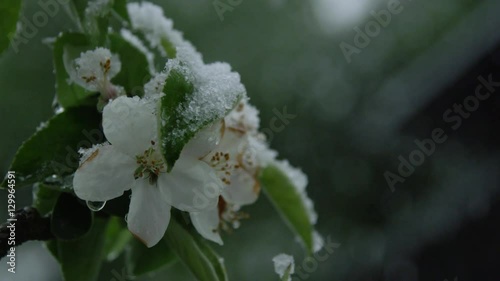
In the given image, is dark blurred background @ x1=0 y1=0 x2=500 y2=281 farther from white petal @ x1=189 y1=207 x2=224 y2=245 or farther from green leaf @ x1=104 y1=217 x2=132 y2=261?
white petal @ x1=189 y1=207 x2=224 y2=245

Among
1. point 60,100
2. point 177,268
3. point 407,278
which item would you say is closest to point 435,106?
point 407,278

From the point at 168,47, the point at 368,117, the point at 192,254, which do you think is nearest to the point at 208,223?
the point at 192,254

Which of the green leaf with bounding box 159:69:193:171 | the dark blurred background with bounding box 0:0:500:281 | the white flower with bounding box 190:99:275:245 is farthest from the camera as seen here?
the dark blurred background with bounding box 0:0:500:281

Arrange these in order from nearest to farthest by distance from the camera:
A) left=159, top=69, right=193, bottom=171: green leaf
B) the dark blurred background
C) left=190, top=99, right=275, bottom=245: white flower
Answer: left=159, top=69, right=193, bottom=171: green leaf, left=190, top=99, right=275, bottom=245: white flower, the dark blurred background

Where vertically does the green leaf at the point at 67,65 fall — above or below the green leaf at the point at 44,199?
above

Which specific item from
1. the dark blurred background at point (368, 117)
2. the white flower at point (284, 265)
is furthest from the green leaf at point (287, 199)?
Answer: the dark blurred background at point (368, 117)

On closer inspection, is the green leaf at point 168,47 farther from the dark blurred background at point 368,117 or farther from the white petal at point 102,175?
the dark blurred background at point 368,117

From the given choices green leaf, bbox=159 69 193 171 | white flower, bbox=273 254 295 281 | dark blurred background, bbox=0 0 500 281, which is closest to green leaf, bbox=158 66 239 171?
green leaf, bbox=159 69 193 171
